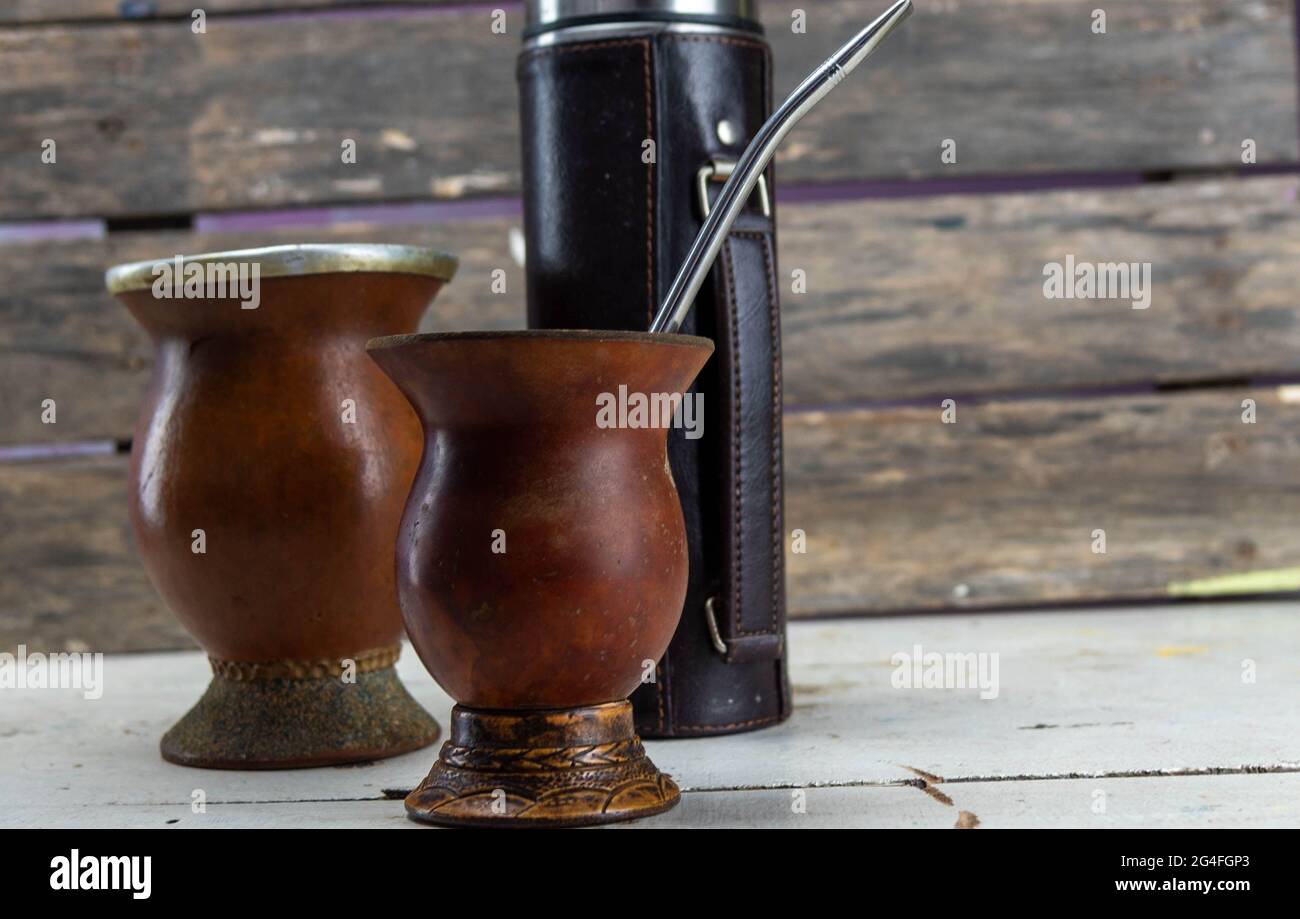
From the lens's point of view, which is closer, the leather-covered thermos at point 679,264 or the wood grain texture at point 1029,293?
the leather-covered thermos at point 679,264

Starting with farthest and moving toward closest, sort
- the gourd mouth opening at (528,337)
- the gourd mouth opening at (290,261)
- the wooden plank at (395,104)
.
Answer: the wooden plank at (395,104) < the gourd mouth opening at (290,261) < the gourd mouth opening at (528,337)

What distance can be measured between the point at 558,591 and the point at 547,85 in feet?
1.68

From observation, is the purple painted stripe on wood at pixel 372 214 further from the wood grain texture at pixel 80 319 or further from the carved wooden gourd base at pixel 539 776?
the carved wooden gourd base at pixel 539 776

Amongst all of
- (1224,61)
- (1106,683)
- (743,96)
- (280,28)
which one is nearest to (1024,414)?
(1224,61)

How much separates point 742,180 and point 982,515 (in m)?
0.97

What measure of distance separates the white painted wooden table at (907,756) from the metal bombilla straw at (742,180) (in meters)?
0.33

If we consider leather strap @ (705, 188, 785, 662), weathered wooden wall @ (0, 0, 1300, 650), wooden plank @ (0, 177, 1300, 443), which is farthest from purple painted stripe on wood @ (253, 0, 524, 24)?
leather strap @ (705, 188, 785, 662)

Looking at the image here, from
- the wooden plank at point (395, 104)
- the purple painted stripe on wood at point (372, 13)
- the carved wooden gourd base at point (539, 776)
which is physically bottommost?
the carved wooden gourd base at point (539, 776)

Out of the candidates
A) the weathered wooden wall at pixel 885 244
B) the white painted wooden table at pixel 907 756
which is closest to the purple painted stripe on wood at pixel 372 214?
the weathered wooden wall at pixel 885 244

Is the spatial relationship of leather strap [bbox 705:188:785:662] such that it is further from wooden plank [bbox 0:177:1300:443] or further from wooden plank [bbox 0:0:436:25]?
wooden plank [bbox 0:0:436:25]

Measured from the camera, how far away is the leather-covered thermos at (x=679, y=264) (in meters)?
1.20

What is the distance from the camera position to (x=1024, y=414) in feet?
6.44

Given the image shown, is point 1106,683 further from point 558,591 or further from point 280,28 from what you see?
point 280,28

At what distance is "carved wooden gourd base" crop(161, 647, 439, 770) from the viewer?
3.67 feet
